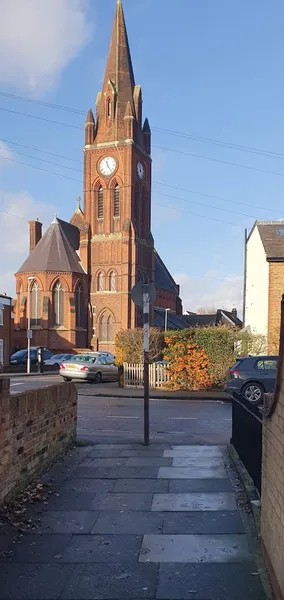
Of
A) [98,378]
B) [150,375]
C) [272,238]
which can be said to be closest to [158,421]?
[150,375]

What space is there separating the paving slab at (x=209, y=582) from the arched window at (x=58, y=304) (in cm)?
6172

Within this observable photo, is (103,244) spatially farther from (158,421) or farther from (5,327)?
(158,421)

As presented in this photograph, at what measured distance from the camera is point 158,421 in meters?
14.5

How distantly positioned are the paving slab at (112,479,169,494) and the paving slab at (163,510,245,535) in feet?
3.27

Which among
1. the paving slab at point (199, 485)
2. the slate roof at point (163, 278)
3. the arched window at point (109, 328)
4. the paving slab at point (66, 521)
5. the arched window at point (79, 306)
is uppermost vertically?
the slate roof at point (163, 278)

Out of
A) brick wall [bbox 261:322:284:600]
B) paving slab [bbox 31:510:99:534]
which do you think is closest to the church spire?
paving slab [bbox 31:510:99:534]

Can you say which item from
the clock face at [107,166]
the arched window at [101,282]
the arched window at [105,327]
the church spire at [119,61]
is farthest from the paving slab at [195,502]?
the church spire at [119,61]

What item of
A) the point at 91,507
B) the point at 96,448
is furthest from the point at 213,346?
the point at 91,507

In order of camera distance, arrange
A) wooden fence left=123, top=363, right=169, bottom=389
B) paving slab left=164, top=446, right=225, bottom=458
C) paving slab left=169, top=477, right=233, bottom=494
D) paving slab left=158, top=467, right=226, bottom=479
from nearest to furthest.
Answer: paving slab left=169, top=477, right=233, bottom=494 < paving slab left=158, top=467, right=226, bottom=479 < paving slab left=164, top=446, right=225, bottom=458 < wooden fence left=123, top=363, right=169, bottom=389

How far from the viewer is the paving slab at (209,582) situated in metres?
4.02

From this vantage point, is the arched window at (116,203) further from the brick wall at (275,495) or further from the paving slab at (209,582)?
the paving slab at (209,582)

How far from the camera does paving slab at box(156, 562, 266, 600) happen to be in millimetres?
4016

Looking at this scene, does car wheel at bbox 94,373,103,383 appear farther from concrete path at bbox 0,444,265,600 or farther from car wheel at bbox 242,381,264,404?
concrete path at bbox 0,444,265,600

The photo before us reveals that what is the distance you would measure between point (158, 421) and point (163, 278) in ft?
245
